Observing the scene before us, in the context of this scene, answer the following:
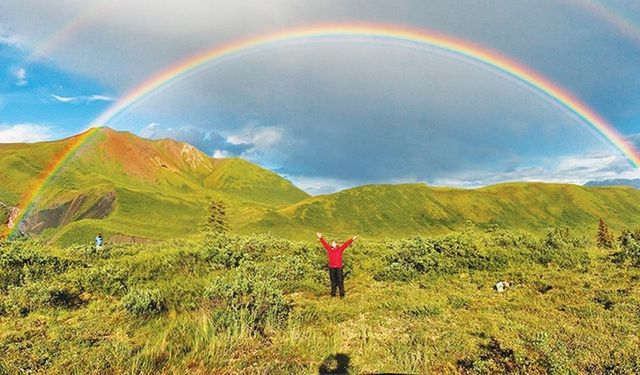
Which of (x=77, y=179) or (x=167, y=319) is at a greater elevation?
(x=77, y=179)

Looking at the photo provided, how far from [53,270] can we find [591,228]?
592 ft

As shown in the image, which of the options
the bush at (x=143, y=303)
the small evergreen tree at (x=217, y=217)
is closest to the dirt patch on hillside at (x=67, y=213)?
the small evergreen tree at (x=217, y=217)

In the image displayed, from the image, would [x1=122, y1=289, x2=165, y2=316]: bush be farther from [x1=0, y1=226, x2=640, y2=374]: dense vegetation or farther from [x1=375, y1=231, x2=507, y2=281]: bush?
[x1=375, y1=231, x2=507, y2=281]: bush

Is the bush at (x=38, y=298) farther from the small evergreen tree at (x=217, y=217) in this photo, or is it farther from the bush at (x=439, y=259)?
the small evergreen tree at (x=217, y=217)

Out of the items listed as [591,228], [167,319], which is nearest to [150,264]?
[167,319]

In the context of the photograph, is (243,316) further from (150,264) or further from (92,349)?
(150,264)

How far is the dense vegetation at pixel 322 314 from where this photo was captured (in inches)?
275

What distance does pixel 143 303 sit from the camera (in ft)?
34.3

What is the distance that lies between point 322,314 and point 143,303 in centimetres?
477

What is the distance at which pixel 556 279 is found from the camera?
14383 millimetres

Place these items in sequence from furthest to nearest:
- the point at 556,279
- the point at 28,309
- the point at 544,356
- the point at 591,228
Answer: the point at 591,228 < the point at 556,279 < the point at 28,309 < the point at 544,356

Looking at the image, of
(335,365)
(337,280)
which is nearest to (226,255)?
(337,280)

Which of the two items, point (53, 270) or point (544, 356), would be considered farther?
point (53, 270)

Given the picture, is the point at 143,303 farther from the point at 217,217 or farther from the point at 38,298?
the point at 217,217
